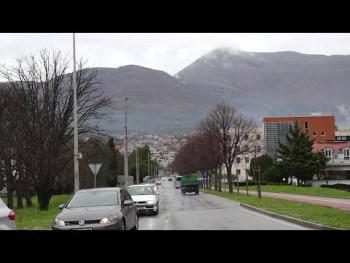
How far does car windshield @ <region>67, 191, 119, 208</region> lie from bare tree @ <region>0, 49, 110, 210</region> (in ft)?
64.9

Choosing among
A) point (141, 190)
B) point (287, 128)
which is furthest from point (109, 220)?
point (287, 128)

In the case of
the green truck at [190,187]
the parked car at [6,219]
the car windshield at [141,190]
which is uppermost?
the parked car at [6,219]

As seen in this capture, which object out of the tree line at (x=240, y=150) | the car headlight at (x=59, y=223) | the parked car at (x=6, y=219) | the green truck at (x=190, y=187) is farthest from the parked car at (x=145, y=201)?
the green truck at (x=190, y=187)

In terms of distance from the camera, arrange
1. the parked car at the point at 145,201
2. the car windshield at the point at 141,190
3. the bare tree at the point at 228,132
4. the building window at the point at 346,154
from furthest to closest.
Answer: the building window at the point at 346,154
the bare tree at the point at 228,132
the car windshield at the point at 141,190
the parked car at the point at 145,201

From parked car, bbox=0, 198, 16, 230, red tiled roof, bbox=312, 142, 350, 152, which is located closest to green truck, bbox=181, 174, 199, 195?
red tiled roof, bbox=312, 142, 350, 152

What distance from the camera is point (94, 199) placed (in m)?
14.3

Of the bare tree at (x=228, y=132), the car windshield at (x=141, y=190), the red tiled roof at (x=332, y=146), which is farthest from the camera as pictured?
the red tiled roof at (x=332, y=146)

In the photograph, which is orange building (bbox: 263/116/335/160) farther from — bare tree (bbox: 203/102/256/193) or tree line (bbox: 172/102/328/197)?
bare tree (bbox: 203/102/256/193)

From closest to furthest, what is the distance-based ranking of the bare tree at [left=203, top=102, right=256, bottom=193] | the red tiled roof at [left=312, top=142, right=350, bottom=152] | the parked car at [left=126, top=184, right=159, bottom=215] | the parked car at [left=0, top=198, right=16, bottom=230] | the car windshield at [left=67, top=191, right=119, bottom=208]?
the parked car at [left=0, top=198, right=16, bottom=230] < the car windshield at [left=67, top=191, right=119, bottom=208] < the parked car at [left=126, top=184, right=159, bottom=215] < the bare tree at [left=203, top=102, right=256, bottom=193] < the red tiled roof at [left=312, top=142, right=350, bottom=152]

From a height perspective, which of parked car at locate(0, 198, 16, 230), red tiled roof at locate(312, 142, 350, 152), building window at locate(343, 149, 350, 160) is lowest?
parked car at locate(0, 198, 16, 230)

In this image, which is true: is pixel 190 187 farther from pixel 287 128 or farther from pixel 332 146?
pixel 287 128

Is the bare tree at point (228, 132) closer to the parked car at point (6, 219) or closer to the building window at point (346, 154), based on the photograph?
the building window at point (346, 154)

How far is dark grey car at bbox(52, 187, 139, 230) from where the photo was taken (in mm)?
12664

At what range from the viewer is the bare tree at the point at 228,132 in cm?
5766
